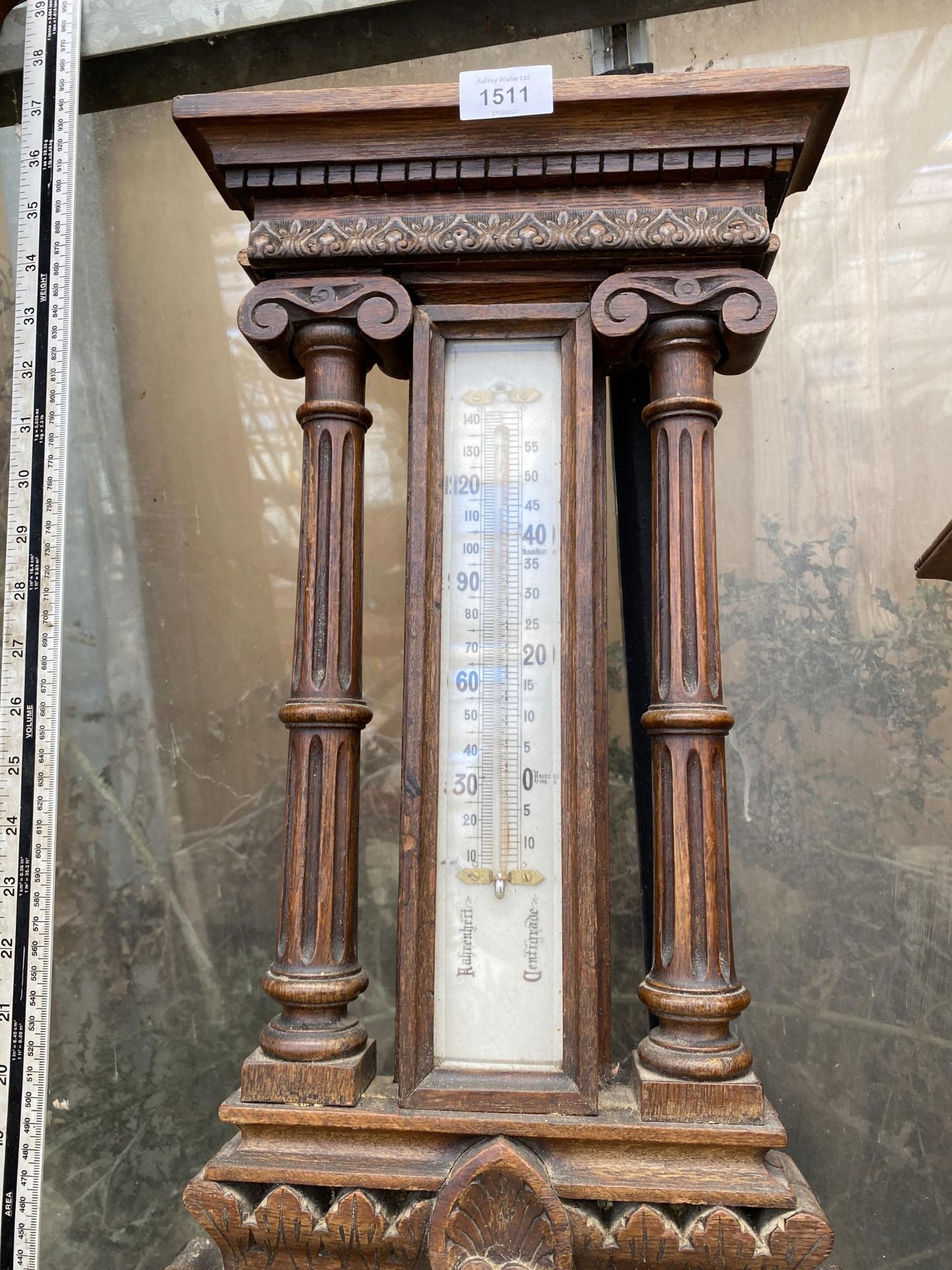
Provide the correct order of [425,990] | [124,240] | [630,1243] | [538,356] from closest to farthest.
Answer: [630,1243], [425,990], [538,356], [124,240]

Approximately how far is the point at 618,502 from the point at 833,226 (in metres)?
0.83

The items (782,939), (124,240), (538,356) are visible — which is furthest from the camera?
(124,240)

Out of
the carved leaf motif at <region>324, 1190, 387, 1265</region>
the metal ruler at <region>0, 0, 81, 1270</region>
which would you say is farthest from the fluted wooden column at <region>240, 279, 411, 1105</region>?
the metal ruler at <region>0, 0, 81, 1270</region>

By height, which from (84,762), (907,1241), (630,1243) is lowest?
(907,1241)

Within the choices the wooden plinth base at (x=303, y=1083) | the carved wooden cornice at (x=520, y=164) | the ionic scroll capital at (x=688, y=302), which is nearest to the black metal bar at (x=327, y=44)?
the carved wooden cornice at (x=520, y=164)

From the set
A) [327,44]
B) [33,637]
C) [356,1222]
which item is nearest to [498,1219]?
[356,1222]

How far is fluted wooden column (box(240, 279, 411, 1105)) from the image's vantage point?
1.25 m

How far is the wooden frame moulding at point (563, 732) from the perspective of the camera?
4.05ft

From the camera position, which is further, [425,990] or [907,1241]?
[907,1241]

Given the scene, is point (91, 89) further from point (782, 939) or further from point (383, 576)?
point (782, 939)

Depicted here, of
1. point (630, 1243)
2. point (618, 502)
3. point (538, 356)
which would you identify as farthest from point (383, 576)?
point (630, 1243)

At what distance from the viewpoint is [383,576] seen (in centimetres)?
212

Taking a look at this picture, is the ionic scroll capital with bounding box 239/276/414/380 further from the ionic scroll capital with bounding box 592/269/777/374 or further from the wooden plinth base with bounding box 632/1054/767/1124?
the wooden plinth base with bounding box 632/1054/767/1124

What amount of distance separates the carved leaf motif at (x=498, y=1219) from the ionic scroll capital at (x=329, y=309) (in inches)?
39.7
